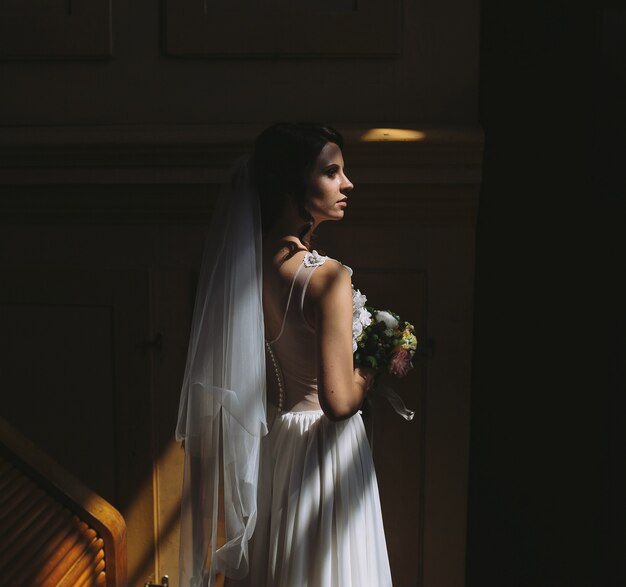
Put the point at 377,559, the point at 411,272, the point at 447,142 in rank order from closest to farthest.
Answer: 1. the point at 377,559
2. the point at 447,142
3. the point at 411,272

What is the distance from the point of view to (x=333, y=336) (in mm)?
1801

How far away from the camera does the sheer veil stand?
1894mm

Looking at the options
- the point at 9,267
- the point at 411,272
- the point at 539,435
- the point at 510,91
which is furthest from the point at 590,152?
the point at 9,267

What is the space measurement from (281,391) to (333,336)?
1.05 feet

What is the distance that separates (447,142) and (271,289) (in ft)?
2.61

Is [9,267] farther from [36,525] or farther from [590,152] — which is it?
[590,152]

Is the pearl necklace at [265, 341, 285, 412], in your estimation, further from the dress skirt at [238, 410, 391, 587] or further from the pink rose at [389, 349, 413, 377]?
the pink rose at [389, 349, 413, 377]

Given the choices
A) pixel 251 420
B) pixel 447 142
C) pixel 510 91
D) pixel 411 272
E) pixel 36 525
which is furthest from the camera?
pixel 510 91

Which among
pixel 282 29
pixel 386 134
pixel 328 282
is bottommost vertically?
pixel 328 282

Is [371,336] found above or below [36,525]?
above

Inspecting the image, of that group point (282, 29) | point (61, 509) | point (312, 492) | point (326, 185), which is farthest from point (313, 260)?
point (282, 29)

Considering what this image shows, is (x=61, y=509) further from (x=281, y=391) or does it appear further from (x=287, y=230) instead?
(x=287, y=230)

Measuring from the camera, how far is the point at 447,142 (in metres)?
2.32

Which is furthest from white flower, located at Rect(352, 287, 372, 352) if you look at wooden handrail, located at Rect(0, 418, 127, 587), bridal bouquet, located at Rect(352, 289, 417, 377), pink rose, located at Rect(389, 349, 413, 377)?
wooden handrail, located at Rect(0, 418, 127, 587)
